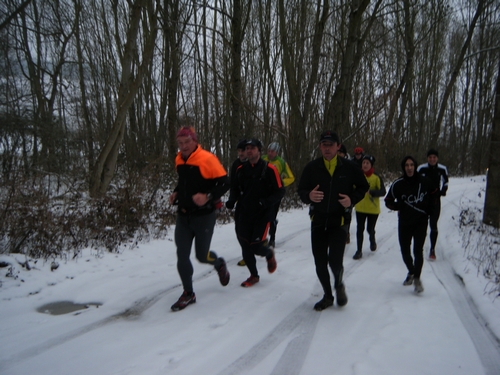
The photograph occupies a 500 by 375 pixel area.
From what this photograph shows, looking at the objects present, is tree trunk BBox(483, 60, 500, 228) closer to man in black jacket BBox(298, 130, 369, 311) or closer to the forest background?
the forest background

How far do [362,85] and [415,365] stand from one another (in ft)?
68.4

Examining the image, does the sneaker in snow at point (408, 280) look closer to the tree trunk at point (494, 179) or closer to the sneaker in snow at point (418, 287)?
the sneaker in snow at point (418, 287)

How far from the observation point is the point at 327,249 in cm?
436

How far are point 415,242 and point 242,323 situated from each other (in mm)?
2725

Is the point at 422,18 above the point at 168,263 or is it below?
above

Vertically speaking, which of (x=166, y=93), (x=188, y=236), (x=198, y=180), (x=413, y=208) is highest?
(x=166, y=93)

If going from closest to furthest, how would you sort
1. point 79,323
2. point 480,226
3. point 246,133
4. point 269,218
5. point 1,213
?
point 79,323
point 269,218
point 1,213
point 480,226
point 246,133

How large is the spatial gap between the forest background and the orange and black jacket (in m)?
3.12

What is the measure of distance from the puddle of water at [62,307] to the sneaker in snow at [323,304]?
8.52 ft

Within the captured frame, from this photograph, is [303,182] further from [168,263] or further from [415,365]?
[168,263]

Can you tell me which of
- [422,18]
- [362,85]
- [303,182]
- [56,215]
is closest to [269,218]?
[303,182]

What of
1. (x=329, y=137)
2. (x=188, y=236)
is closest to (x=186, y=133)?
(x=188, y=236)

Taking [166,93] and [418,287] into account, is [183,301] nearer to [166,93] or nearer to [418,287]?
[418,287]

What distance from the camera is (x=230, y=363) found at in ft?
10.2
